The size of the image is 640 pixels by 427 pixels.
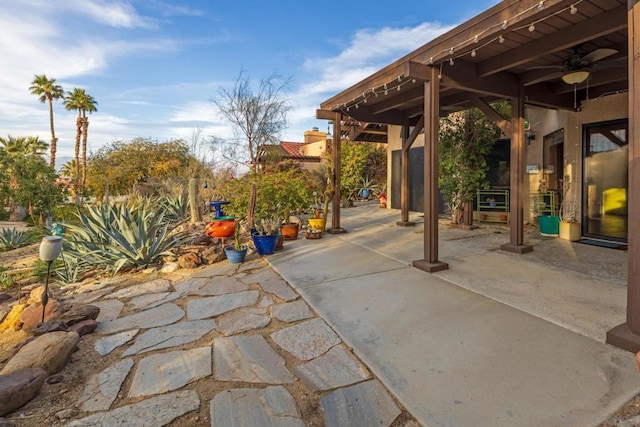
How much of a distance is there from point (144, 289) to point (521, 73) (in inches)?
215

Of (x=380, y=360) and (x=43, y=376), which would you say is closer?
(x=43, y=376)

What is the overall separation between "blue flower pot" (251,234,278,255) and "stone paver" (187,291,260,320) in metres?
1.49

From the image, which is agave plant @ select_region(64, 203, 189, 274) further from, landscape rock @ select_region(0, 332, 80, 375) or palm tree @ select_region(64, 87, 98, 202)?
palm tree @ select_region(64, 87, 98, 202)

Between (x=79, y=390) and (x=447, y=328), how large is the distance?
2289 mm

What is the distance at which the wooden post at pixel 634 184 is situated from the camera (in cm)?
197

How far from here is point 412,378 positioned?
184 centimetres

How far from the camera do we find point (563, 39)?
330cm

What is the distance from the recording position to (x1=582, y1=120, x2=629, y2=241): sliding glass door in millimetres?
5078

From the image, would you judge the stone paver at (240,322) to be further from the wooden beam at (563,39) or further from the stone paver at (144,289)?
the wooden beam at (563,39)

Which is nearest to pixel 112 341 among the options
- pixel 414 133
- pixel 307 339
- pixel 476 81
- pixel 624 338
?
pixel 307 339

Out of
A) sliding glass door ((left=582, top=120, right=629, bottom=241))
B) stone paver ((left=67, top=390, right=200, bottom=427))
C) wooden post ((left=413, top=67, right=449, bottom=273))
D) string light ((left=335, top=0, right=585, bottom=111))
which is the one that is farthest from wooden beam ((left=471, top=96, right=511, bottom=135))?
stone paver ((left=67, top=390, right=200, bottom=427))

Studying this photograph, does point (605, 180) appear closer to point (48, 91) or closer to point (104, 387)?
point (104, 387)

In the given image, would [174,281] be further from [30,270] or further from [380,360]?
[380,360]

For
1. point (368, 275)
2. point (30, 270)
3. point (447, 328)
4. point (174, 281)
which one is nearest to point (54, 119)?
point (30, 270)
